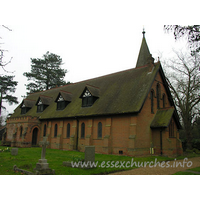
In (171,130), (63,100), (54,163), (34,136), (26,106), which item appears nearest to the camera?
(54,163)

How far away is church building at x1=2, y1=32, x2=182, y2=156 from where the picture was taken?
2138 centimetres

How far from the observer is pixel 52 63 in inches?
2376

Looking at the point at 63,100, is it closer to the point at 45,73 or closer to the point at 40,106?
the point at 40,106

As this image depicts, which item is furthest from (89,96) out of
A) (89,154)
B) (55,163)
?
(89,154)

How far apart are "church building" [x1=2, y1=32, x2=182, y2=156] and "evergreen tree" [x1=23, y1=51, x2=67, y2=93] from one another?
24987 millimetres

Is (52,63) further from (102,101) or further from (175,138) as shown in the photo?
(175,138)

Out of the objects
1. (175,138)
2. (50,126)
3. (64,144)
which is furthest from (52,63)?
(175,138)

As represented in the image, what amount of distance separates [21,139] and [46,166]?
2277 centimetres

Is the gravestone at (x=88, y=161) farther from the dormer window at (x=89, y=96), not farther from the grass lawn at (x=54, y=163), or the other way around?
the dormer window at (x=89, y=96)

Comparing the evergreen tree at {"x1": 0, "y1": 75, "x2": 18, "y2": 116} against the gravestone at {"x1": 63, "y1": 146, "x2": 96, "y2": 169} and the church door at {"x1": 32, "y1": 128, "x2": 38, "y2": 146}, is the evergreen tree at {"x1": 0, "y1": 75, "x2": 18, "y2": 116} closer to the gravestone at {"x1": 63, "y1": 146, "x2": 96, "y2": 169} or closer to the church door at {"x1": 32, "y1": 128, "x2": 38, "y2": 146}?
the church door at {"x1": 32, "y1": 128, "x2": 38, "y2": 146}

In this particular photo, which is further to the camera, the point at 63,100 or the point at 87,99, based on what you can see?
the point at 63,100

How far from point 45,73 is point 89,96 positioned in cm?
3461

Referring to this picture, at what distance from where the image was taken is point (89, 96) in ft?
89.8

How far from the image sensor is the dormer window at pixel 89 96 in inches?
1062
